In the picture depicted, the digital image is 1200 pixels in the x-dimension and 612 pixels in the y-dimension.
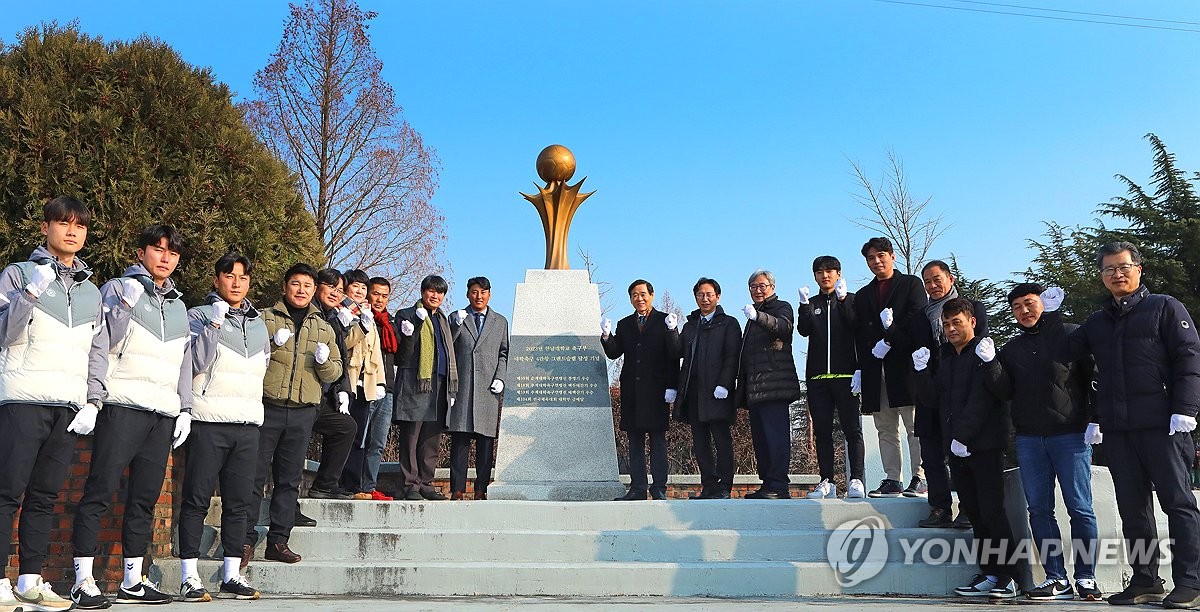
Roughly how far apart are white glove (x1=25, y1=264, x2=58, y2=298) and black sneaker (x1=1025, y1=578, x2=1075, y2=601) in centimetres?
543

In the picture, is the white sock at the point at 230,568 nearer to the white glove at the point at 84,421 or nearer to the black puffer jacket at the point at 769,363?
the white glove at the point at 84,421

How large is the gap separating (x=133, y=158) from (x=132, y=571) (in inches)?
127

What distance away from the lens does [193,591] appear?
4.95 metres

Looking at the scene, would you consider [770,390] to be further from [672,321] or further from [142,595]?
[142,595]

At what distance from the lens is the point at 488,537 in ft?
18.9

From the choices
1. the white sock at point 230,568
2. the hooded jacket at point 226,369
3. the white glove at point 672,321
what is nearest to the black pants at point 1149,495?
the white glove at point 672,321

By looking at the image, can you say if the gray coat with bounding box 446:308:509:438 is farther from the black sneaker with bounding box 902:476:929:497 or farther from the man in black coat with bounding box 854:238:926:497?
the black sneaker with bounding box 902:476:929:497

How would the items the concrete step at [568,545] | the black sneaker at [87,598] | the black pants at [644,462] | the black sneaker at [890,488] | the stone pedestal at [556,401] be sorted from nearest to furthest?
the black sneaker at [87,598] → the concrete step at [568,545] → the black sneaker at [890,488] → the black pants at [644,462] → the stone pedestal at [556,401]

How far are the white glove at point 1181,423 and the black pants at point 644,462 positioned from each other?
3.74 metres

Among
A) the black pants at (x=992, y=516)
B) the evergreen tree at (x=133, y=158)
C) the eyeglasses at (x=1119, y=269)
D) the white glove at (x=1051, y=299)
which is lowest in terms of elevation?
the black pants at (x=992, y=516)

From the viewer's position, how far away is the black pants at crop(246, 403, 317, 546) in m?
5.48

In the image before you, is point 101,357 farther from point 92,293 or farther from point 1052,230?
point 1052,230

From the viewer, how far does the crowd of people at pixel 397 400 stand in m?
4.50

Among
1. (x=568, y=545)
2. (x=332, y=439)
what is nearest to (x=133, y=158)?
(x=332, y=439)
